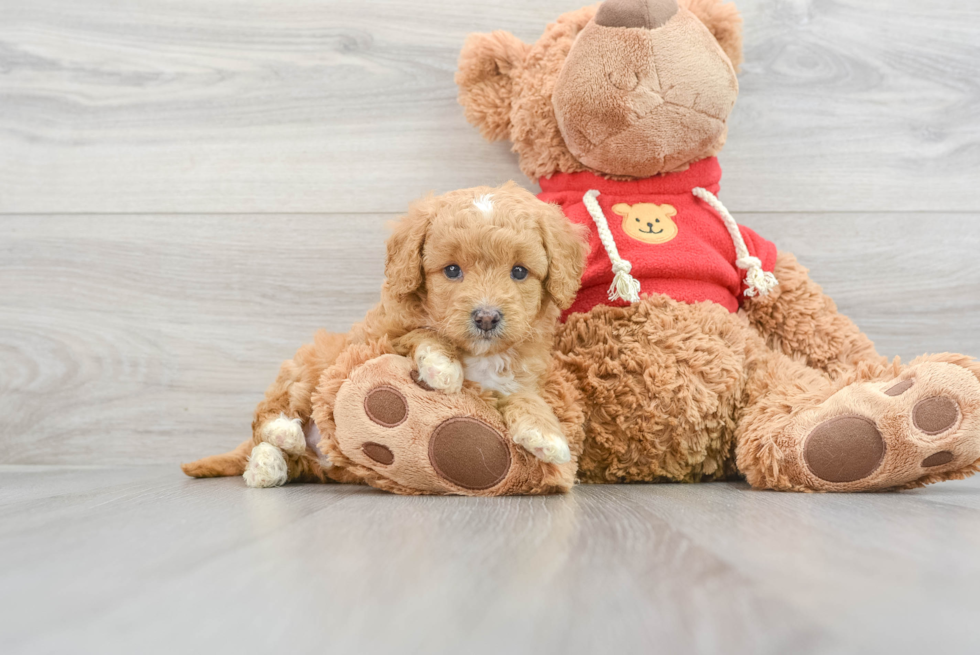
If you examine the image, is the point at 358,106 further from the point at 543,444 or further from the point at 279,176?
the point at 543,444

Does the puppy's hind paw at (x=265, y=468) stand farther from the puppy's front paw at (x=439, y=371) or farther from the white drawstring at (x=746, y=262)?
the white drawstring at (x=746, y=262)

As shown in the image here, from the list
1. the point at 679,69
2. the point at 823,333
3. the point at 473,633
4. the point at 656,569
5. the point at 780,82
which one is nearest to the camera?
the point at 473,633

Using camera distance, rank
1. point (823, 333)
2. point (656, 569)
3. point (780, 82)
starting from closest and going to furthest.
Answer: point (656, 569) < point (823, 333) < point (780, 82)

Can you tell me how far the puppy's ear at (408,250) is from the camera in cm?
85

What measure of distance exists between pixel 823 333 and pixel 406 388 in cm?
66

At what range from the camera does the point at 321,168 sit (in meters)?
1.32

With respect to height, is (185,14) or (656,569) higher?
(185,14)

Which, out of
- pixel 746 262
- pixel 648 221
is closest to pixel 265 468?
pixel 648 221

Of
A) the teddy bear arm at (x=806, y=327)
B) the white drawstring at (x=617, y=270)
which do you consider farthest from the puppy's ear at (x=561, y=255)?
the teddy bear arm at (x=806, y=327)

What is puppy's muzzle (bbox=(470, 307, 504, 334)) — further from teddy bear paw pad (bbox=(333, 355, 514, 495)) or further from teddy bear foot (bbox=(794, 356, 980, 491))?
teddy bear foot (bbox=(794, 356, 980, 491))

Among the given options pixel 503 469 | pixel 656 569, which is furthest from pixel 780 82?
pixel 656 569

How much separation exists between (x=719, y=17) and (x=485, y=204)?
0.53 metres

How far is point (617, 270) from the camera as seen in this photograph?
0.98 meters

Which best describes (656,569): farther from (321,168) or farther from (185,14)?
(185,14)
